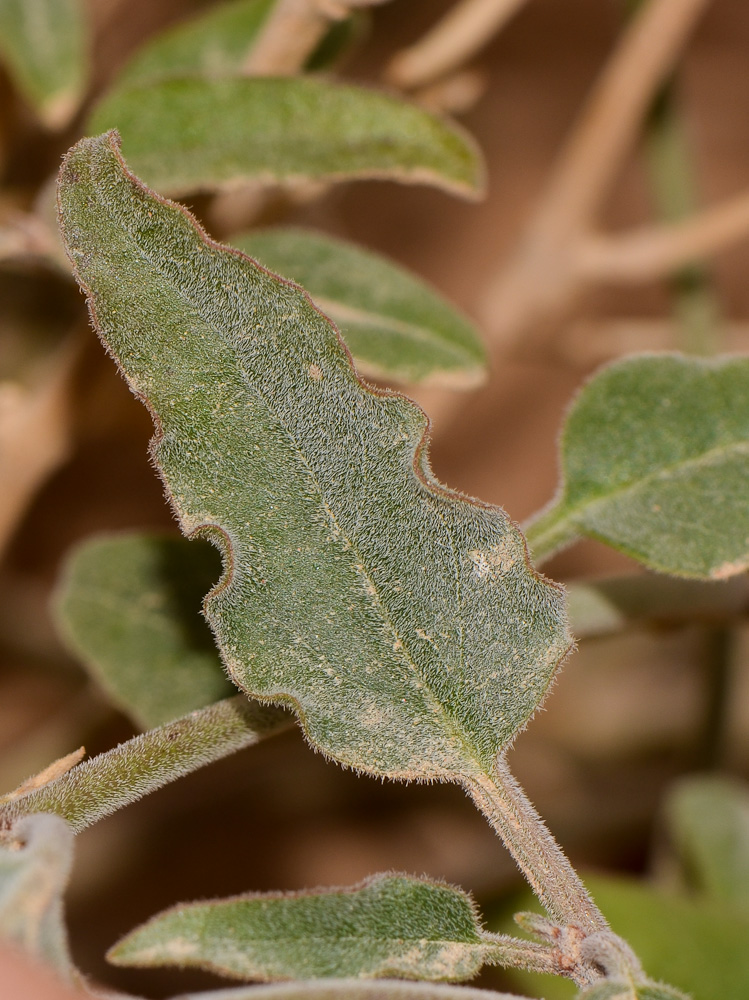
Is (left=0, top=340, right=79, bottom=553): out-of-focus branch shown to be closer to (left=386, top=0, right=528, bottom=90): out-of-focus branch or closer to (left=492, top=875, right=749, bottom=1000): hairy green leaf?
(left=386, top=0, right=528, bottom=90): out-of-focus branch

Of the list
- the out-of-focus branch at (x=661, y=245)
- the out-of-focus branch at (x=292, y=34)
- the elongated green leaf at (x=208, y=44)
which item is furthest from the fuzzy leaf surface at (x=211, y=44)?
the out-of-focus branch at (x=661, y=245)

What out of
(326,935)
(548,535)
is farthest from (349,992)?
(548,535)

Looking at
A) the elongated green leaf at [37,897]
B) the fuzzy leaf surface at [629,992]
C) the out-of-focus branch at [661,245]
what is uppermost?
the out-of-focus branch at [661,245]

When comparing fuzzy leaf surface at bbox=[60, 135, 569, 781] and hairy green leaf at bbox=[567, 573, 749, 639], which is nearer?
fuzzy leaf surface at bbox=[60, 135, 569, 781]

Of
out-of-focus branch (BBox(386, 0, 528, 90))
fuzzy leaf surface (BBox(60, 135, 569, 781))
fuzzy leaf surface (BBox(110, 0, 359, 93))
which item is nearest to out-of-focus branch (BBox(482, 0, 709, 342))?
out-of-focus branch (BBox(386, 0, 528, 90))

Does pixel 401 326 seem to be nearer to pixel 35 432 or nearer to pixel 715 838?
pixel 35 432

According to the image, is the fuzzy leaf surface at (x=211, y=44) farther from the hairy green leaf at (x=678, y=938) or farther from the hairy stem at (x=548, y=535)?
the hairy green leaf at (x=678, y=938)

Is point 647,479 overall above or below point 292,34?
below
